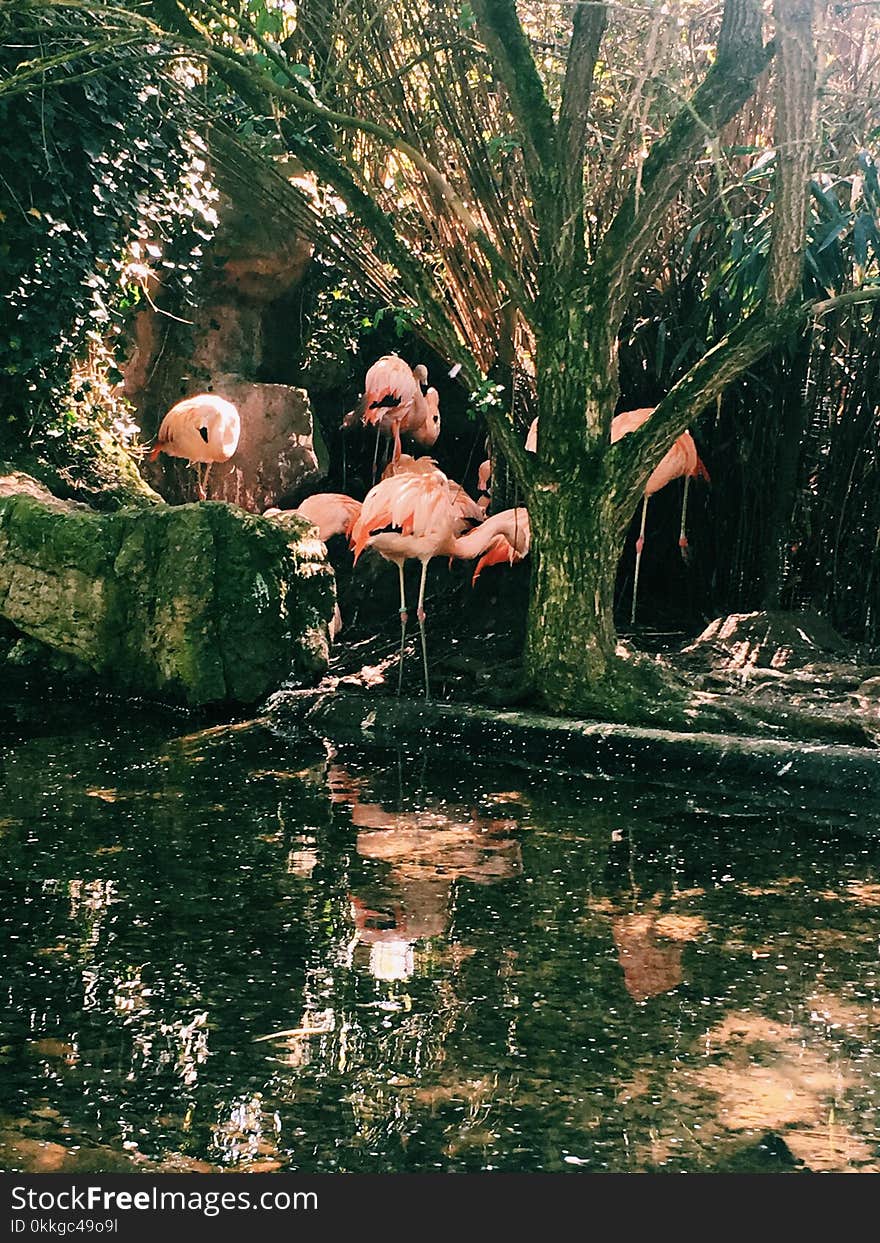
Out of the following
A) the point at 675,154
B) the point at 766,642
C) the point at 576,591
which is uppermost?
the point at 675,154

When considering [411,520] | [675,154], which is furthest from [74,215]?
[675,154]

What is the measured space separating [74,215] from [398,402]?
2026 mm

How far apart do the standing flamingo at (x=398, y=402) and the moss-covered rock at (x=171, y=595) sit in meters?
1.86

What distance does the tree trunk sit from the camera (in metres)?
5.94

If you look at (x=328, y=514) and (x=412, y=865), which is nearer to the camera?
(x=412, y=865)

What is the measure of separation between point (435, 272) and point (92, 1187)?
6.29m

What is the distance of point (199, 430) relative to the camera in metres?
8.30

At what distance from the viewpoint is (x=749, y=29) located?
17.5ft

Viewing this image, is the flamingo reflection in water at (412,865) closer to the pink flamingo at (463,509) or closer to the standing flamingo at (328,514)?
the pink flamingo at (463,509)

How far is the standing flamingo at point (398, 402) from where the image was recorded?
853 cm

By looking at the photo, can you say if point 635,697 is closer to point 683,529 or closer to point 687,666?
point 687,666

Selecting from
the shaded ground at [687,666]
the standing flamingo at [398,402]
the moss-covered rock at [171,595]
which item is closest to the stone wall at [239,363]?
the standing flamingo at [398,402]

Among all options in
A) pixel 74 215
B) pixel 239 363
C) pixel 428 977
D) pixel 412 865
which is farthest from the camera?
pixel 239 363

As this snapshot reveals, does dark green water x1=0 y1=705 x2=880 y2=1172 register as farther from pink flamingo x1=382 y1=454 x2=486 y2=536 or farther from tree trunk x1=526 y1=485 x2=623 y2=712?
pink flamingo x1=382 y1=454 x2=486 y2=536
